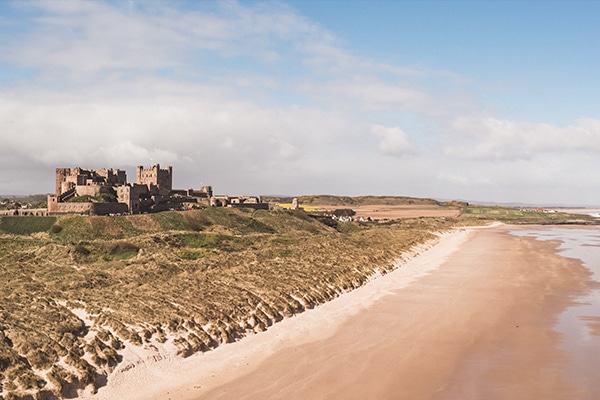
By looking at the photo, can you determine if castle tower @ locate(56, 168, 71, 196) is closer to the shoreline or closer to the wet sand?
the shoreline

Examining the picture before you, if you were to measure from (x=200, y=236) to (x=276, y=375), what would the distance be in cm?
3575

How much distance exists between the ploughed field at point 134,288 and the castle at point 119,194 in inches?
314

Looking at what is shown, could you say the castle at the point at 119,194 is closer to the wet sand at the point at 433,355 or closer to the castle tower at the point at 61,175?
the castle tower at the point at 61,175

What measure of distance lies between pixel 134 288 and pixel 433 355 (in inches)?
652

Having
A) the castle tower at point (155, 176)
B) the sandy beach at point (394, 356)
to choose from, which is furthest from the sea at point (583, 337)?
the castle tower at point (155, 176)

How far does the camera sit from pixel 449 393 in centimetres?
1678

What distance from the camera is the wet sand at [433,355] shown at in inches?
666

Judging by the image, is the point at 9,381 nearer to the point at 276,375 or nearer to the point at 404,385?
the point at 276,375

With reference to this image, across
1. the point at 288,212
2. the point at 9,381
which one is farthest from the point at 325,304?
the point at 288,212

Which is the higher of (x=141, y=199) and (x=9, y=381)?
(x=141, y=199)

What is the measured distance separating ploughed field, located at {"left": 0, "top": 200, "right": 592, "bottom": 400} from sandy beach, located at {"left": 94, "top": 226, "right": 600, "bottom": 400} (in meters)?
1.13

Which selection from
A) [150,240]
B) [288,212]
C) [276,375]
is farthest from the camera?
[288,212]

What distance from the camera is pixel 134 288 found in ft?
90.8

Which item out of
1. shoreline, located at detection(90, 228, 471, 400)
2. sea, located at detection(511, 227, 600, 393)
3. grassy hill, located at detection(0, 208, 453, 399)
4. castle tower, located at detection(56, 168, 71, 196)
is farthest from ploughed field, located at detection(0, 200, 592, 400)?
castle tower, located at detection(56, 168, 71, 196)
